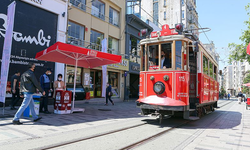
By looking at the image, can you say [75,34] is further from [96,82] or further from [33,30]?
[96,82]

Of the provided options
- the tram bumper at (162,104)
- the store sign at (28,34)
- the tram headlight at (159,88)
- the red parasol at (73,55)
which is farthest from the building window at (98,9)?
the tram bumper at (162,104)

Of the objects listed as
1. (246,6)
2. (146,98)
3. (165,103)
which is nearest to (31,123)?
(146,98)

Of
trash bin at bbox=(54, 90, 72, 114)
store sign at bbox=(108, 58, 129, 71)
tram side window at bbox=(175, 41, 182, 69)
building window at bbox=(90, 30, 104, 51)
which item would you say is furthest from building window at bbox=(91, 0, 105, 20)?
tram side window at bbox=(175, 41, 182, 69)

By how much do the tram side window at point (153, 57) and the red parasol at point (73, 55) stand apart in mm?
2468

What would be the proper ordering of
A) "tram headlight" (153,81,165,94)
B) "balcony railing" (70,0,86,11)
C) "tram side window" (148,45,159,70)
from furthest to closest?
"balcony railing" (70,0,86,11) < "tram side window" (148,45,159,70) < "tram headlight" (153,81,165,94)

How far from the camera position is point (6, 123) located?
593 centimetres

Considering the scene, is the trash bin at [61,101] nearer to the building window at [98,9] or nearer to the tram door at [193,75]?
the tram door at [193,75]

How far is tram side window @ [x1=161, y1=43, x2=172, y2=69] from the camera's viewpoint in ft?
22.6

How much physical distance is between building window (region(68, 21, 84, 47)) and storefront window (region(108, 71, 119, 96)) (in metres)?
4.75

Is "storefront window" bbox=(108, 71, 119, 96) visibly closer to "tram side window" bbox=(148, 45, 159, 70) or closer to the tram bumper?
"tram side window" bbox=(148, 45, 159, 70)

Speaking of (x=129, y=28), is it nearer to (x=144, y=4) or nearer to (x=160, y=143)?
(x=160, y=143)

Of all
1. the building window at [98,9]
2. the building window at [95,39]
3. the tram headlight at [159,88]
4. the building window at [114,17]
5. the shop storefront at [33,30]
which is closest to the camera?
the tram headlight at [159,88]

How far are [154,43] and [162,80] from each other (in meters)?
1.53

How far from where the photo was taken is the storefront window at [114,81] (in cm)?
1866
